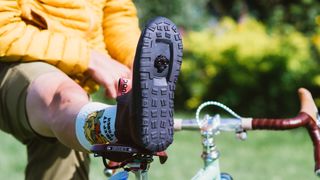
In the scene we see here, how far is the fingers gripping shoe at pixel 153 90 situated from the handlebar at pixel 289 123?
385mm

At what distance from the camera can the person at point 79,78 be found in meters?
1.97

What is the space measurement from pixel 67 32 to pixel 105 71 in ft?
0.72

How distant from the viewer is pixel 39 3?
2684 millimetres

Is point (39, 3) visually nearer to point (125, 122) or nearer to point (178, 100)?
point (125, 122)

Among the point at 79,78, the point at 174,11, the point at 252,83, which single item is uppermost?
the point at 79,78

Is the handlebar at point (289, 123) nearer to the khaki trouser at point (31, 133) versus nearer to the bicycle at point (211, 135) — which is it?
the bicycle at point (211, 135)

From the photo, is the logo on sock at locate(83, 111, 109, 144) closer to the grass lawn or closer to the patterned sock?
the patterned sock

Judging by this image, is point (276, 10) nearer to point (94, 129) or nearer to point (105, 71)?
point (105, 71)

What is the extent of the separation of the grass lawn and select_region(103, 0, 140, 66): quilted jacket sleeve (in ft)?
6.05

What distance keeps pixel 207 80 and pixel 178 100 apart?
1.88 ft

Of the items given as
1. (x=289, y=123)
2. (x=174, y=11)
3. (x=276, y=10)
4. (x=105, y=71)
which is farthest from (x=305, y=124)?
(x=174, y=11)

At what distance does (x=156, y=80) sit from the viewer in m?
1.98

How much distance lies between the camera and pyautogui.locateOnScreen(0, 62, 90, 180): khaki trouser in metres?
A: 2.48

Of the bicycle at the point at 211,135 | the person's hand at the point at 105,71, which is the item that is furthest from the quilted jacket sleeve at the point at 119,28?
the bicycle at the point at 211,135
